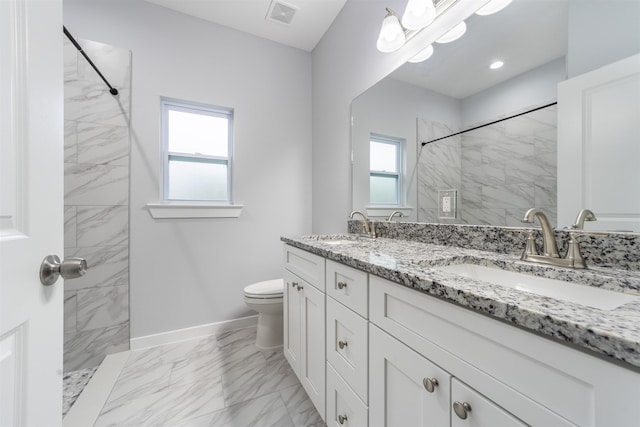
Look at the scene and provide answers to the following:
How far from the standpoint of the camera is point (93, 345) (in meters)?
1.71

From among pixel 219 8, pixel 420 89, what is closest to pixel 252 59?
pixel 219 8

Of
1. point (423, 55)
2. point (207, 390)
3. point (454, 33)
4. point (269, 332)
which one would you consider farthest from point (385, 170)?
point (207, 390)

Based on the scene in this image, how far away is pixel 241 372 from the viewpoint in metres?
1.58

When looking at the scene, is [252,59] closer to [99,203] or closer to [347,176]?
[347,176]

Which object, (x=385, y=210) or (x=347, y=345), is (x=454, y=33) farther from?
(x=347, y=345)

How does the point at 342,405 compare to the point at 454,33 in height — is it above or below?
below

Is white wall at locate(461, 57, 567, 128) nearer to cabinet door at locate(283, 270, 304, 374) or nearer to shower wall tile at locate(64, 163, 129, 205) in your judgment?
cabinet door at locate(283, 270, 304, 374)

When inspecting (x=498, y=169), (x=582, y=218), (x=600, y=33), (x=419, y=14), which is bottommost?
(x=582, y=218)

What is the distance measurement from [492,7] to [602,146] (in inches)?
28.6

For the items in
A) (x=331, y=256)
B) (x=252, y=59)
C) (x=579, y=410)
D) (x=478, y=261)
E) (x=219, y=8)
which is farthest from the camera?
(x=252, y=59)

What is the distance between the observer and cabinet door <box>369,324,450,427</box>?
58 cm

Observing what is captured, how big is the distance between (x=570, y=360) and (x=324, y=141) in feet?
7.02

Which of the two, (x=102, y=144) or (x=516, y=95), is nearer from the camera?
(x=516, y=95)

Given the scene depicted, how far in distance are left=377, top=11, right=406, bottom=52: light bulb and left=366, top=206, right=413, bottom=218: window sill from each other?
929 mm
